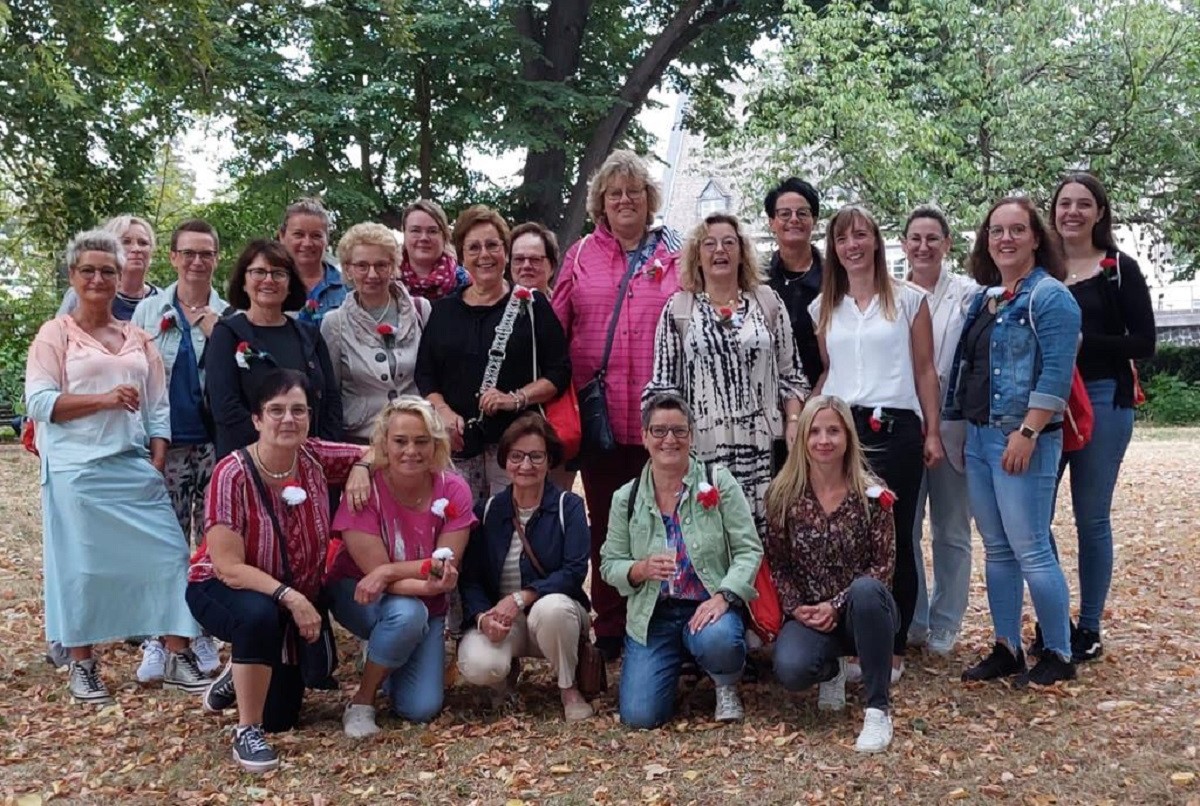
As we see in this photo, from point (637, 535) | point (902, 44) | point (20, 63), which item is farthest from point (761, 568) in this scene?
point (902, 44)

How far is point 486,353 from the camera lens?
511 cm

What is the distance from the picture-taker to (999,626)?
5059 mm

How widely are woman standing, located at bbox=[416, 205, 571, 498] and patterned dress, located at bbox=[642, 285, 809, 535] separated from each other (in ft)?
1.76

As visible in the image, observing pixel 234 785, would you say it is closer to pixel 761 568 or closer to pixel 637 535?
pixel 637 535

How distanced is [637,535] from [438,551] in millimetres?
824

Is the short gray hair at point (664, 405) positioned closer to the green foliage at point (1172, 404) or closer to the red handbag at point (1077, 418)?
the red handbag at point (1077, 418)

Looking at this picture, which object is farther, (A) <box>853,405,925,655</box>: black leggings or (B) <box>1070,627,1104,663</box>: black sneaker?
(B) <box>1070,627,1104,663</box>: black sneaker

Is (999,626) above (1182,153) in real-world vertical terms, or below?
below

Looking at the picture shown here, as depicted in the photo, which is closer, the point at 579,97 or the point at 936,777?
the point at 936,777

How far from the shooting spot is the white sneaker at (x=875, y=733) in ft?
14.0

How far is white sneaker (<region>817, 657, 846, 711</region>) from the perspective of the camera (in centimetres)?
472

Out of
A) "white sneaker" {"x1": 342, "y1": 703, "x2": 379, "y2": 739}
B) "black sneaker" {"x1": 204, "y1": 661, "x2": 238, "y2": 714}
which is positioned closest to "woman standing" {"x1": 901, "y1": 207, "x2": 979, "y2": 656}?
"white sneaker" {"x1": 342, "y1": 703, "x2": 379, "y2": 739}

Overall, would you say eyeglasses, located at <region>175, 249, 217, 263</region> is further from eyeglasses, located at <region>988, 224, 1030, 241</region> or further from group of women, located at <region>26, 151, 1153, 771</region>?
eyeglasses, located at <region>988, 224, 1030, 241</region>

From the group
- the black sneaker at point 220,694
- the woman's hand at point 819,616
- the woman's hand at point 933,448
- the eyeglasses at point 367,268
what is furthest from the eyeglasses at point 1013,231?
the black sneaker at point 220,694
